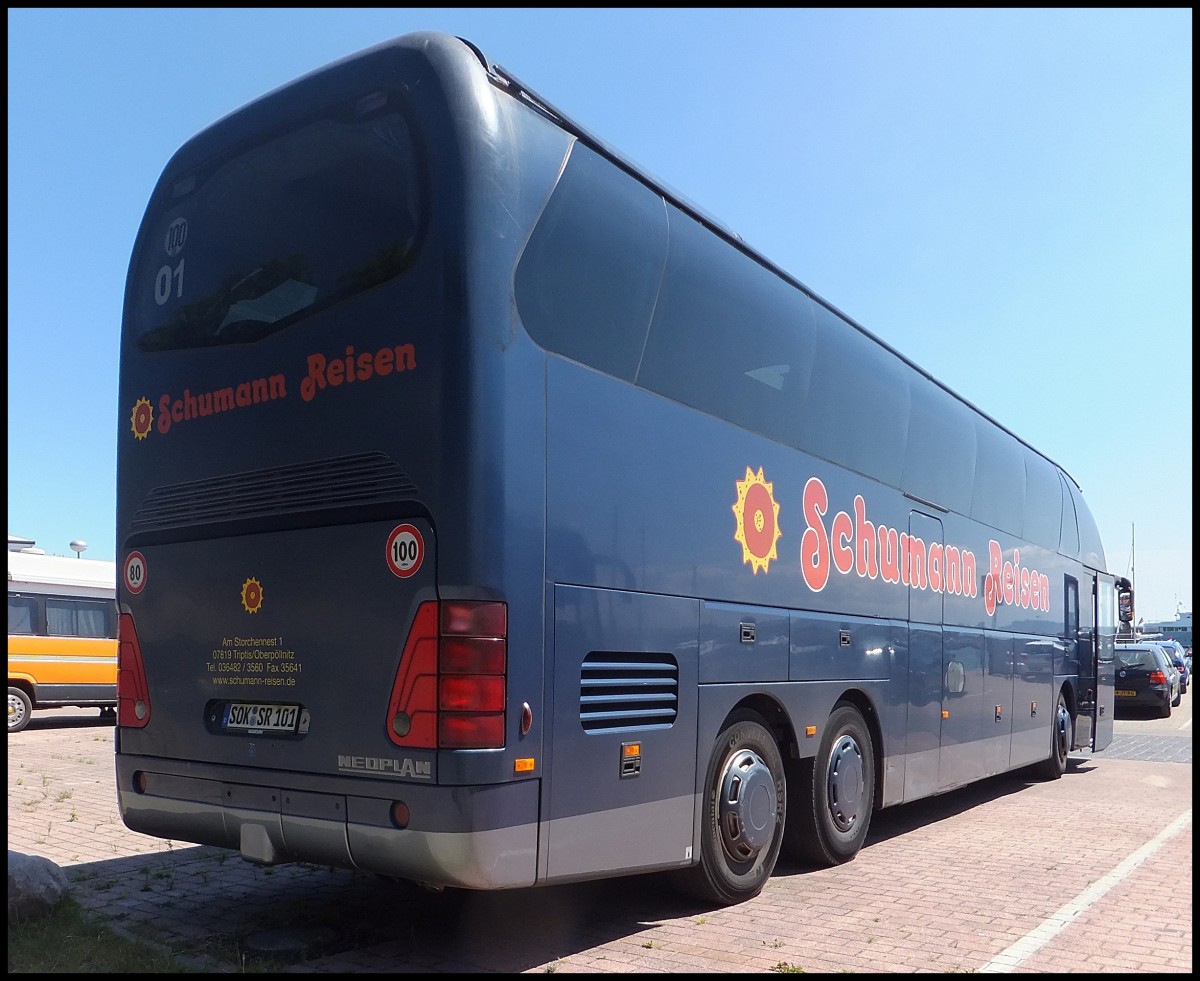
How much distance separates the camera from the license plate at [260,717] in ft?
18.2

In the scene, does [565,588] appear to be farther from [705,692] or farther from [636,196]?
[636,196]

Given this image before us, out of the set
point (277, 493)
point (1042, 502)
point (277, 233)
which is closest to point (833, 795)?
point (277, 493)

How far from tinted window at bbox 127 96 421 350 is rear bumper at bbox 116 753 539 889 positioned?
2309 mm

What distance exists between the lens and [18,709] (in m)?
19.1

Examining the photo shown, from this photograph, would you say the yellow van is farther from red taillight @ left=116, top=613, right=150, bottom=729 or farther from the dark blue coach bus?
the dark blue coach bus

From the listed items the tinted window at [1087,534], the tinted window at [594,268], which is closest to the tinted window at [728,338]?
the tinted window at [594,268]

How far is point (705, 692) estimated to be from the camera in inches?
252

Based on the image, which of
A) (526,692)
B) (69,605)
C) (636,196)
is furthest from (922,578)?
(69,605)

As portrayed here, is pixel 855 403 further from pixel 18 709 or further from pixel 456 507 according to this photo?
pixel 18 709

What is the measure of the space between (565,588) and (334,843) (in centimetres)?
155

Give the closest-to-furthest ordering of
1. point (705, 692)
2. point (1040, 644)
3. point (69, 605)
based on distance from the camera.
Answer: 1. point (705, 692)
2. point (1040, 644)
3. point (69, 605)

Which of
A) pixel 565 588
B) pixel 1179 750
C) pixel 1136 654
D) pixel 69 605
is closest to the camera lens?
pixel 565 588

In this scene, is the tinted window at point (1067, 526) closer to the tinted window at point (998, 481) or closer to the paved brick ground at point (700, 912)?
the tinted window at point (998, 481)

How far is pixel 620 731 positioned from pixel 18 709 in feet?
55.0
